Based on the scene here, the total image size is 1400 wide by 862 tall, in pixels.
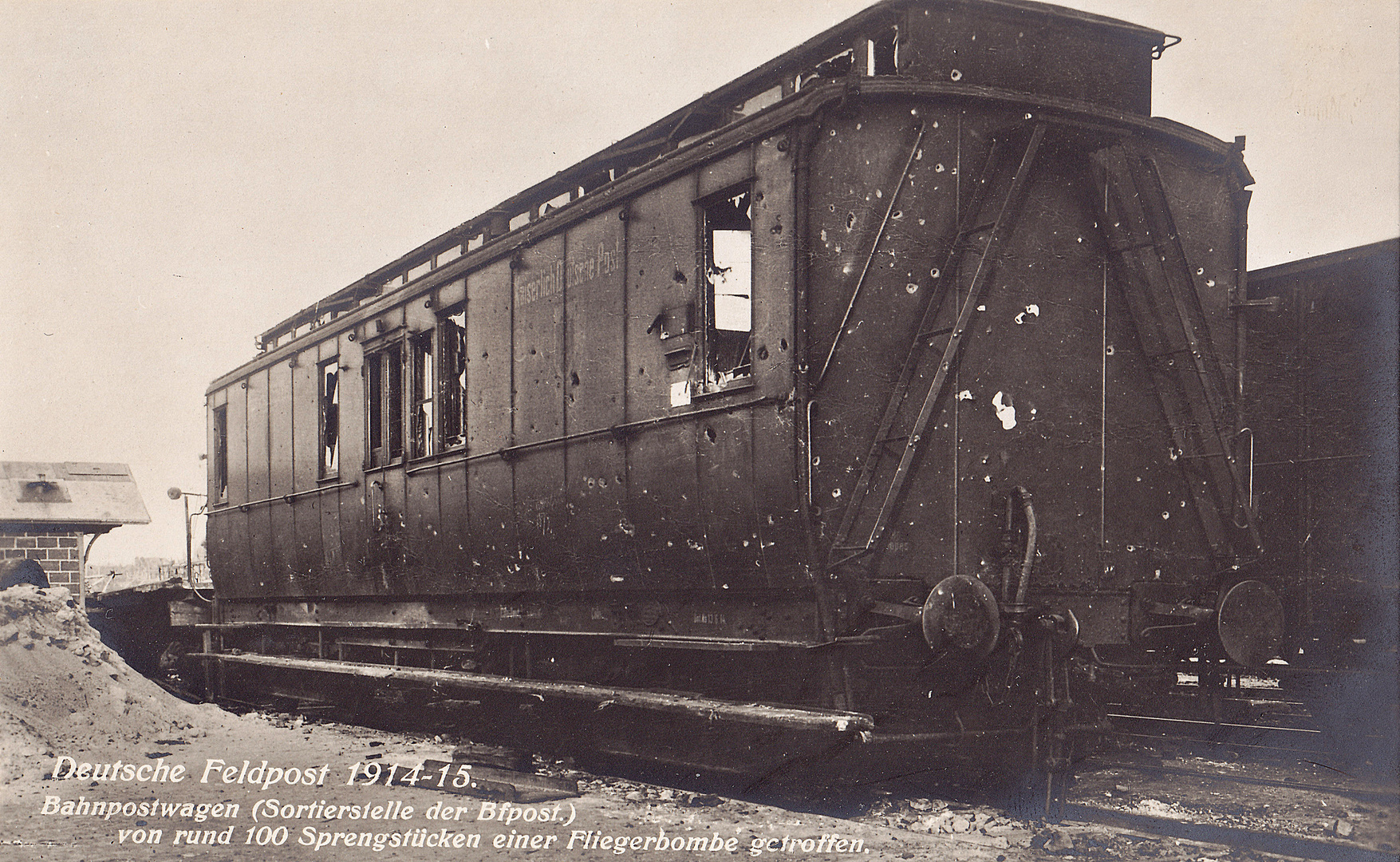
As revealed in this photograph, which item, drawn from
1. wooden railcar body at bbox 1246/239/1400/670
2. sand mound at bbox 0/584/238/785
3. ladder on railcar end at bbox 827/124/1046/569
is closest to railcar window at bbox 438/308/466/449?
sand mound at bbox 0/584/238/785

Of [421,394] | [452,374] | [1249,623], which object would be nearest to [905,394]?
[1249,623]

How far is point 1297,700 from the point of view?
8.13m

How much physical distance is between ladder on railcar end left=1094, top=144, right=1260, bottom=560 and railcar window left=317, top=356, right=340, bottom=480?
8.19 m

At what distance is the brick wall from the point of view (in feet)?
45.1

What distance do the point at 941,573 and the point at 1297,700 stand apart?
11.6 feet

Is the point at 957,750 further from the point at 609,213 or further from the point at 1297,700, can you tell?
the point at 609,213

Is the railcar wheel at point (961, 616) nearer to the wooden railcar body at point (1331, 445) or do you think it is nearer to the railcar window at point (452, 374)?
the wooden railcar body at point (1331, 445)

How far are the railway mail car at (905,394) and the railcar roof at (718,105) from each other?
24mm

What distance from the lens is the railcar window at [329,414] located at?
40.2 ft

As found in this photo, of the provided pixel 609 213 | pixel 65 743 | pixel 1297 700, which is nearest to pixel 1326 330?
pixel 1297 700

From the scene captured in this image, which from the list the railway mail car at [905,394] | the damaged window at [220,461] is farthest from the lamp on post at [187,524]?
the railway mail car at [905,394]

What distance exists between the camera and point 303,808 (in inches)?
274

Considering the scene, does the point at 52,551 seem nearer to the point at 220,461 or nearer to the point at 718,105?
the point at 220,461

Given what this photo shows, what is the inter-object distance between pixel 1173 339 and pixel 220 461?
12.3m
